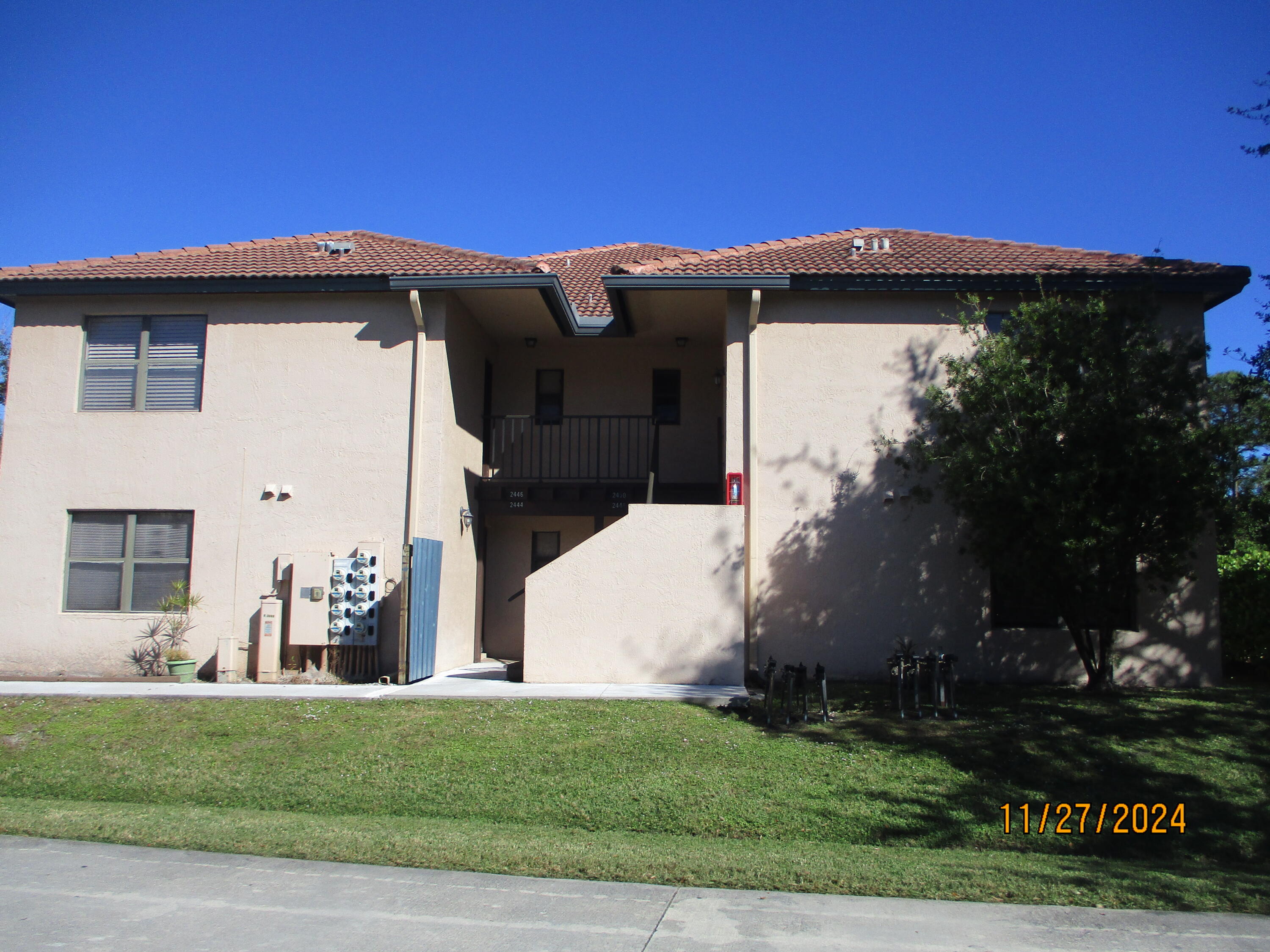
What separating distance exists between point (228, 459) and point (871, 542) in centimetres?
904

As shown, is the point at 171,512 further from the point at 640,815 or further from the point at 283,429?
the point at 640,815

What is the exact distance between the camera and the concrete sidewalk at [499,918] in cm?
496

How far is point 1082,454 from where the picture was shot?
10.3 meters

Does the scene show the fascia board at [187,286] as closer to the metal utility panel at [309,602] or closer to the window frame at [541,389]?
the window frame at [541,389]

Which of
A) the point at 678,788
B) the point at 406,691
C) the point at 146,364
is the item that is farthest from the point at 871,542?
the point at 146,364

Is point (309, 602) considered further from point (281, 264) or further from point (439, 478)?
point (281, 264)

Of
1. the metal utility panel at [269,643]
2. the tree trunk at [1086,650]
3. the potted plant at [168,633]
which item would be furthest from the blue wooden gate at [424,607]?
the tree trunk at [1086,650]

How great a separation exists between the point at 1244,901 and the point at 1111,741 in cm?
351

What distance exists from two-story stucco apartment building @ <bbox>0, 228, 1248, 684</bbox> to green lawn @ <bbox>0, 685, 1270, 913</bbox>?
1.83 metres

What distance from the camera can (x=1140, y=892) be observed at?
584 cm
